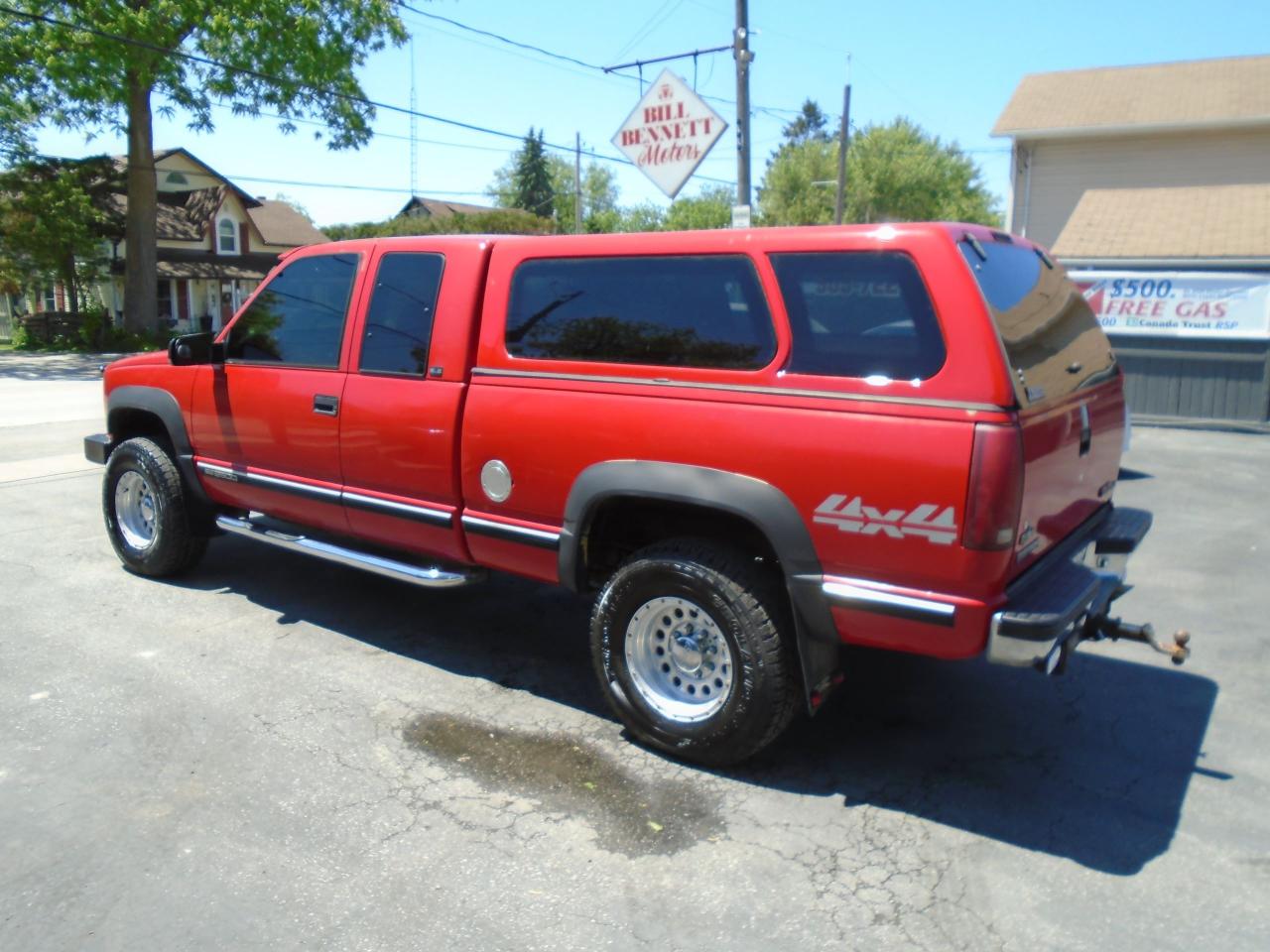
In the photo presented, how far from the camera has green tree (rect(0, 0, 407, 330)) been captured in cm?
2348

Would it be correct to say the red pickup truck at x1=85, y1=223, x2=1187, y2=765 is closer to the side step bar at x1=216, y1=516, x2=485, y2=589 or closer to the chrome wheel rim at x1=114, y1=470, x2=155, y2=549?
the side step bar at x1=216, y1=516, x2=485, y2=589

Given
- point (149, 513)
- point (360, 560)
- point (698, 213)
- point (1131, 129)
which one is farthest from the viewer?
point (698, 213)

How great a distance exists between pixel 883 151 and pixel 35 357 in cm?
4373

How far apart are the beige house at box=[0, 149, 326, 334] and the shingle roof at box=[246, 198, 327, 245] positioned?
1821 mm

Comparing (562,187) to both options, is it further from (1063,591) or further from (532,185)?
(1063,591)

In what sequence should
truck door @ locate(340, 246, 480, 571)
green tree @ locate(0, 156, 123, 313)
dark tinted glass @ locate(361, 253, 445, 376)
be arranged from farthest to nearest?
green tree @ locate(0, 156, 123, 313)
dark tinted glass @ locate(361, 253, 445, 376)
truck door @ locate(340, 246, 480, 571)

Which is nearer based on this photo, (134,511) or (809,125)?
(134,511)

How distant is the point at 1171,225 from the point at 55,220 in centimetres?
3080

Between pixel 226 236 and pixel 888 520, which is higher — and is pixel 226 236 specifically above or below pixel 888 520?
above

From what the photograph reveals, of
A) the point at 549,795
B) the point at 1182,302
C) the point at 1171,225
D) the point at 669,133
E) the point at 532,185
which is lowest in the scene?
the point at 549,795

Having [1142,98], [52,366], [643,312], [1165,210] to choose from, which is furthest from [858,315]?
[52,366]

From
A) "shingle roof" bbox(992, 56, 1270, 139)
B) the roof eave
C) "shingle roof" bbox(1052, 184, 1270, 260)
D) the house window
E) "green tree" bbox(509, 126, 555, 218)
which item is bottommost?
"shingle roof" bbox(1052, 184, 1270, 260)

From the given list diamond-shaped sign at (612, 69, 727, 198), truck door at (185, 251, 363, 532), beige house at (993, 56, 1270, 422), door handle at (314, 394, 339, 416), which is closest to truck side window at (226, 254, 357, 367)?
truck door at (185, 251, 363, 532)

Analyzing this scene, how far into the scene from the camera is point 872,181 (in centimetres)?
5556
